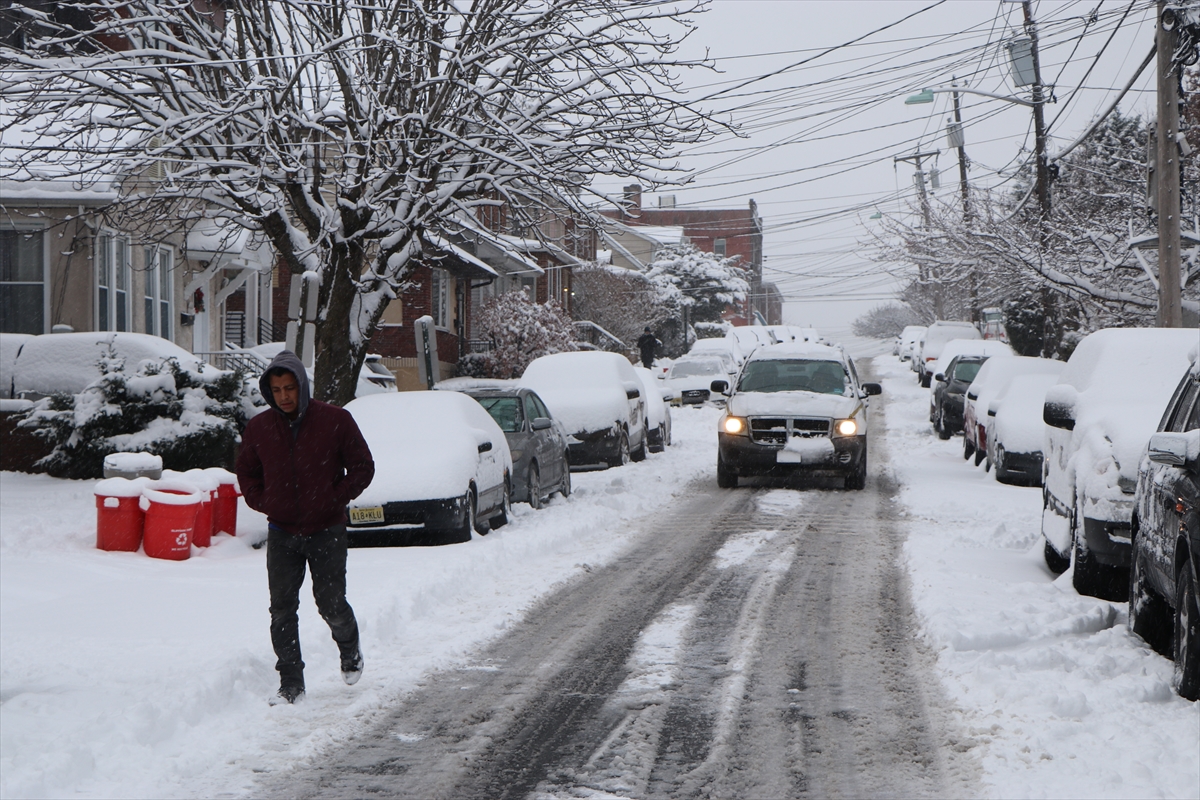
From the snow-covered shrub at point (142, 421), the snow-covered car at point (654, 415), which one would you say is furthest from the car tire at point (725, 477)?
the snow-covered shrub at point (142, 421)

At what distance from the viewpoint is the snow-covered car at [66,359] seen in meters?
17.5

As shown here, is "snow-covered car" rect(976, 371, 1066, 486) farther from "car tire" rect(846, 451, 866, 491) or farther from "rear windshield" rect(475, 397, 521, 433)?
"rear windshield" rect(475, 397, 521, 433)

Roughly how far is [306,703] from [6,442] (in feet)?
38.8

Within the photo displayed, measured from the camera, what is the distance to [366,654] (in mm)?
7730

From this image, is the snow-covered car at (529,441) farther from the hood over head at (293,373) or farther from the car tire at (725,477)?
the hood over head at (293,373)

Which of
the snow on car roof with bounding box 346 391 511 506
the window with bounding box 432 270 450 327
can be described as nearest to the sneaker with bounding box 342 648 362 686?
the snow on car roof with bounding box 346 391 511 506

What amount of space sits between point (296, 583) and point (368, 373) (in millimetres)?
21549

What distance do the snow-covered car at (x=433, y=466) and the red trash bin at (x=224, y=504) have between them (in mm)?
1322

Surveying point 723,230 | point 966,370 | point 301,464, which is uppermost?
point 723,230

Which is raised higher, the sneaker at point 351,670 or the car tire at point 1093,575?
the car tire at point 1093,575

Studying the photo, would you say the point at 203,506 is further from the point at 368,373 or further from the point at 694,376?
the point at 694,376

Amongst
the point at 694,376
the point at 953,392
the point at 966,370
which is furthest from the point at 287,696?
the point at 694,376

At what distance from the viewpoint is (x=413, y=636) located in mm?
8281

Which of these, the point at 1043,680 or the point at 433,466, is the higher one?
the point at 433,466
